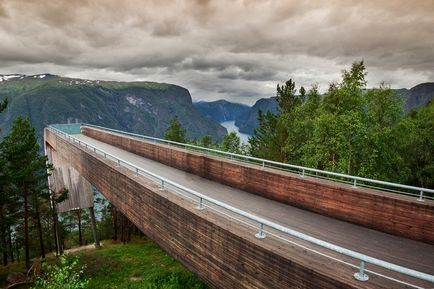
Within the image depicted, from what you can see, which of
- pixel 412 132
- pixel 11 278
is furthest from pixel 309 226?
pixel 412 132

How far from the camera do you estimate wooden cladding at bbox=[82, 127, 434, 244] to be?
28.8ft

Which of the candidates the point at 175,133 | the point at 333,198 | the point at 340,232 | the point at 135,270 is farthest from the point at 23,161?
the point at 175,133

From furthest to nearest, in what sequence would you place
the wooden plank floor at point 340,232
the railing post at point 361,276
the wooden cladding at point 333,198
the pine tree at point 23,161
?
the pine tree at point 23,161, the wooden cladding at point 333,198, the wooden plank floor at point 340,232, the railing post at point 361,276

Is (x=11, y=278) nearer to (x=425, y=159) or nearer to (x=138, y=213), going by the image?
(x=138, y=213)

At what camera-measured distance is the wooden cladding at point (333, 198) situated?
8789 millimetres

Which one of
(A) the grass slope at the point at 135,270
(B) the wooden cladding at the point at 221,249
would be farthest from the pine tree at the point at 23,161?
(B) the wooden cladding at the point at 221,249

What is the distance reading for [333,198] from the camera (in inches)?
416

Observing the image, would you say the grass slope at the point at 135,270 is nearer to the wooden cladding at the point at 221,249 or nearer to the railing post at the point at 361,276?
the wooden cladding at the point at 221,249

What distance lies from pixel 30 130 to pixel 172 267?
15.9m

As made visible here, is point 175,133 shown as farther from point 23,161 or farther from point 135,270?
point 135,270

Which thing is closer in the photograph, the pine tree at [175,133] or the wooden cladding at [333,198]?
the wooden cladding at [333,198]

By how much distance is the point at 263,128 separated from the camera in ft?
125

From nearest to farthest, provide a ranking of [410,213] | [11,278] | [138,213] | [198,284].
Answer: [410,213] < [138,213] < [198,284] < [11,278]

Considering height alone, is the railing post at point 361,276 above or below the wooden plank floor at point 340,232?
above
